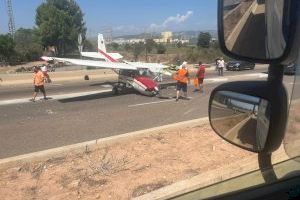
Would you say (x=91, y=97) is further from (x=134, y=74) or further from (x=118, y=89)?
(x=134, y=74)

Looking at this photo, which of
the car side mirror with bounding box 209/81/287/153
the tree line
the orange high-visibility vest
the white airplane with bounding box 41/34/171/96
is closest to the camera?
the car side mirror with bounding box 209/81/287/153

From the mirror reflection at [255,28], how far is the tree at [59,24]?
86.0 m

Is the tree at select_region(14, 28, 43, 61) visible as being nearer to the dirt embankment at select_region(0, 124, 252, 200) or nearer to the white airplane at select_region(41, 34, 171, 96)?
the white airplane at select_region(41, 34, 171, 96)

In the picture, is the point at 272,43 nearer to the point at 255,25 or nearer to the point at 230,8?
the point at 255,25

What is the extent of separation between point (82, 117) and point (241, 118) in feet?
48.6

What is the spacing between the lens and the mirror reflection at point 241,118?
6.10ft

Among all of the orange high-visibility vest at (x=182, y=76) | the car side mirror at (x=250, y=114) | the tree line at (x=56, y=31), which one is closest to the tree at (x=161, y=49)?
the tree line at (x=56, y=31)

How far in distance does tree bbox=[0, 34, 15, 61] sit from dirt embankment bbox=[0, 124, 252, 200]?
62691mm

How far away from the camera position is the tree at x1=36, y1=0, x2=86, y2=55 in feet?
281

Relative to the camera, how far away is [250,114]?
1.92m

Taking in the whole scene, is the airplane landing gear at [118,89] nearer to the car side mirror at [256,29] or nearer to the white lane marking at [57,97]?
the white lane marking at [57,97]

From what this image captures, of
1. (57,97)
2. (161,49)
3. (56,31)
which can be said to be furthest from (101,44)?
(56,31)

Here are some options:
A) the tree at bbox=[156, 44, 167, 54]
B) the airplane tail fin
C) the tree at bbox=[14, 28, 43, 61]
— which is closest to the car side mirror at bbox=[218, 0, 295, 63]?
the airplane tail fin

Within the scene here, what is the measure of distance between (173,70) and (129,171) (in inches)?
774
